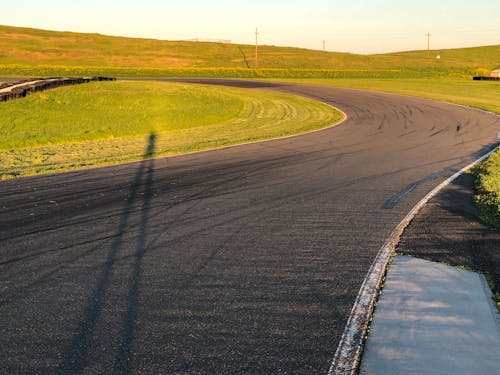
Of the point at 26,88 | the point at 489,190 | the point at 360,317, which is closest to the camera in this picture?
the point at 360,317

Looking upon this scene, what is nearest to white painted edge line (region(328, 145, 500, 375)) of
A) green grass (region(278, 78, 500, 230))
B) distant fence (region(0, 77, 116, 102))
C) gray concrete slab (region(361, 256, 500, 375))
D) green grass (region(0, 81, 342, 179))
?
gray concrete slab (region(361, 256, 500, 375))

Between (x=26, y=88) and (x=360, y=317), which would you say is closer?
(x=360, y=317)

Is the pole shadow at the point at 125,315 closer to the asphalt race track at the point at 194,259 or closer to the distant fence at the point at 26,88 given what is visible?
the asphalt race track at the point at 194,259

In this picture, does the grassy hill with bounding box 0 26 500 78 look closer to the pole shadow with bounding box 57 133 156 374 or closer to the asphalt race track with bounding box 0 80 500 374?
the asphalt race track with bounding box 0 80 500 374

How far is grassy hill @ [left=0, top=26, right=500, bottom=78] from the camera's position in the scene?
232 ft

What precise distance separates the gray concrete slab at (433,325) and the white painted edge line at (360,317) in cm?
9

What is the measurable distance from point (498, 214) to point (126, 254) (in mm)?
6406

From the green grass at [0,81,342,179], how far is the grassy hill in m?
34.8

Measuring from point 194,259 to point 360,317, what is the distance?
2570 millimetres

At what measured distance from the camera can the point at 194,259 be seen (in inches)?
265

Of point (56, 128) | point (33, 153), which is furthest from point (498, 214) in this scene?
point (56, 128)

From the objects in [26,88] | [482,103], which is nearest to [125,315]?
[26,88]

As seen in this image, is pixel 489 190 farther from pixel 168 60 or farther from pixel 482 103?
pixel 168 60

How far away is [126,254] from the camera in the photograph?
689 centimetres
